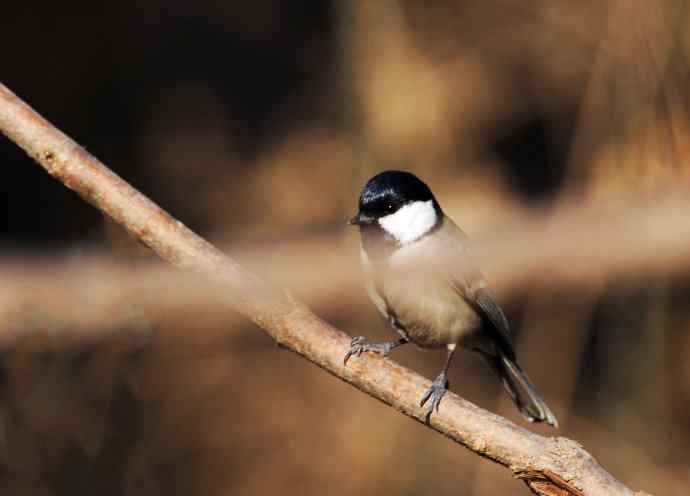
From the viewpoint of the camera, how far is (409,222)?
215 centimetres

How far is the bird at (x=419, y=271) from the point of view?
82.7 inches

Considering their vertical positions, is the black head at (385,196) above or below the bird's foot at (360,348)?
above

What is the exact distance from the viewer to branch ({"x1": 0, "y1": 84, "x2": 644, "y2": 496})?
1.60 metres

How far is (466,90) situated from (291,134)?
0.92 m

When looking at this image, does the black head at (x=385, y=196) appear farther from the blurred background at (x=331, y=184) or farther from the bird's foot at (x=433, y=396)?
the blurred background at (x=331, y=184)

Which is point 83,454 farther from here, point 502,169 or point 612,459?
point 502,169

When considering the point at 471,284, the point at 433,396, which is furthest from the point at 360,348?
the point at 471,284

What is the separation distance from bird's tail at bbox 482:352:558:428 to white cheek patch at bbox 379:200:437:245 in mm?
423

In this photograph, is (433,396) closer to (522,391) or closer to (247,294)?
(247,294)

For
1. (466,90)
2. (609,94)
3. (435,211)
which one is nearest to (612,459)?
(609,94)

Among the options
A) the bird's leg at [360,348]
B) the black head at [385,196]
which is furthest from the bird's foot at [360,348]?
the black head at [385,196]

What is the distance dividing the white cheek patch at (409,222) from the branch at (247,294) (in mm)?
479

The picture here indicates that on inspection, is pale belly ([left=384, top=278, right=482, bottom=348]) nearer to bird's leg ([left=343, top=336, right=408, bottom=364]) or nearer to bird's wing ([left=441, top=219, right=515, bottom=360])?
bird's wing ([left=441, top=219, right=515, bottom=360])

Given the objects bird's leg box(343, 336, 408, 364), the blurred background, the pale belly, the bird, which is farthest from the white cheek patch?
the blurred background
